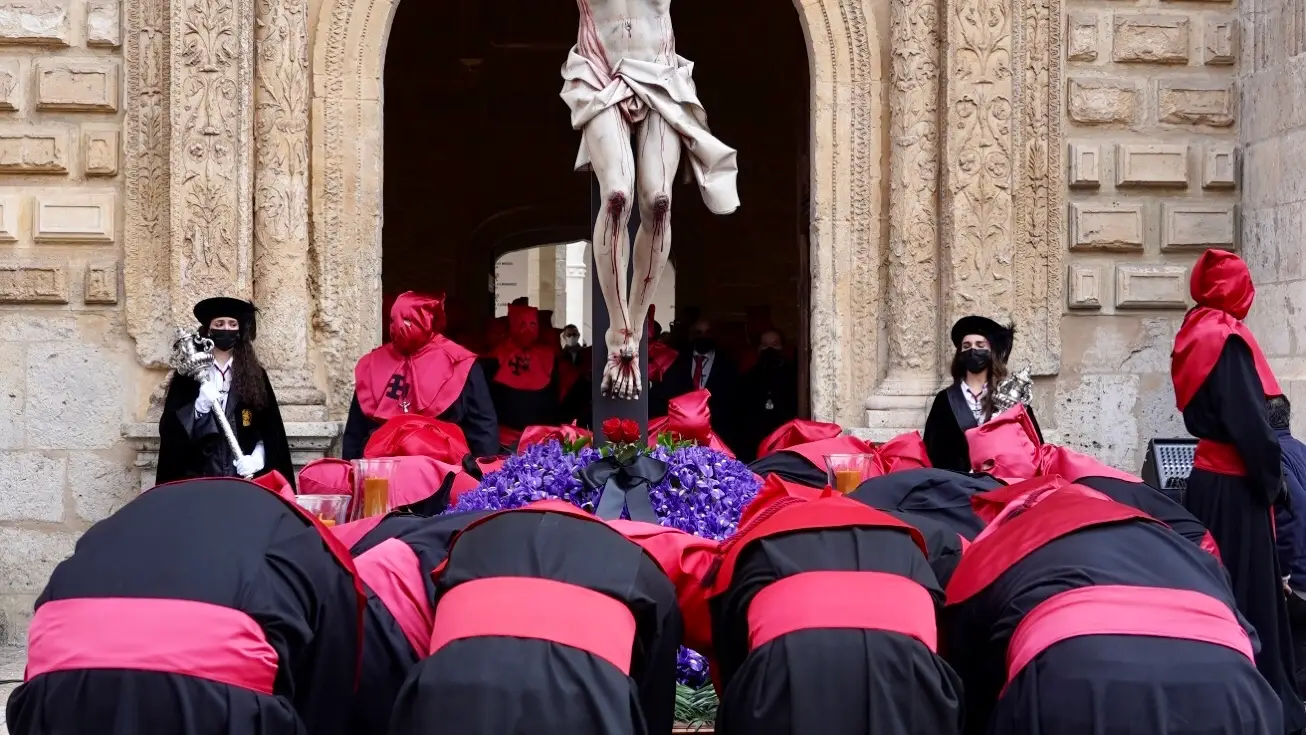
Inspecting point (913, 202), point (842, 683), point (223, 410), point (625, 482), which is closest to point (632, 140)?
point (625, 482)

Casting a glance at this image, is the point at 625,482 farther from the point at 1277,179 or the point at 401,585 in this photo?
the point at 1277,179

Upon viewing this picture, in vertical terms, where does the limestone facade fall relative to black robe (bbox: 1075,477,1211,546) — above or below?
above

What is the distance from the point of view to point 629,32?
597 cm

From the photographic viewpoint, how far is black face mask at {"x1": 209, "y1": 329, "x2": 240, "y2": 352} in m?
7.08

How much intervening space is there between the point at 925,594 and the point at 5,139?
21.7ft

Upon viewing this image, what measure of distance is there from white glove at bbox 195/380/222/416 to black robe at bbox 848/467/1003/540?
330cm

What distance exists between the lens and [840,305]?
28.3 ft

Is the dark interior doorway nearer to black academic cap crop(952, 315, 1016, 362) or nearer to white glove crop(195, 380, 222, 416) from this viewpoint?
black academic cap crop(952, 315, 1016, 362)

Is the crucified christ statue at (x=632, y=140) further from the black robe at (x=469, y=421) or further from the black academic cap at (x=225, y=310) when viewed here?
the black academic cap at (x=225, y=310)

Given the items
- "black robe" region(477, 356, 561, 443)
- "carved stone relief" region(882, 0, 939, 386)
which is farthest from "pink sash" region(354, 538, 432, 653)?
"black robe" region(477, 356, 561, 443)

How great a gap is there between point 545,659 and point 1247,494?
411 centimetres

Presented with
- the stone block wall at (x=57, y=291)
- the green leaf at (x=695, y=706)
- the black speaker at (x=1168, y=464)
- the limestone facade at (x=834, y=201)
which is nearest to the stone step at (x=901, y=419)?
the limestone facade at (x=834, y=201)

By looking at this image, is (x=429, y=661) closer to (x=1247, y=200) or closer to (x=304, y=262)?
(x=304, y=262)

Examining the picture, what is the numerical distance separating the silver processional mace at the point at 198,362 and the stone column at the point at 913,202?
342cm
